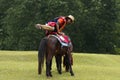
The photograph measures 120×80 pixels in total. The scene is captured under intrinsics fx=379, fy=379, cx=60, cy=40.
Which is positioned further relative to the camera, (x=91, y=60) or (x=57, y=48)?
(x=91, y=60)

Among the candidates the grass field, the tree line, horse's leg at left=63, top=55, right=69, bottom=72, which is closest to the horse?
the grass field

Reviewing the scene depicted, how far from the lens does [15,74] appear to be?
43.2 feet

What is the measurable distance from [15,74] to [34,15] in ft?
98.5

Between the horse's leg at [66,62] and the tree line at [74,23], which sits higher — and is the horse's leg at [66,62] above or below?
above

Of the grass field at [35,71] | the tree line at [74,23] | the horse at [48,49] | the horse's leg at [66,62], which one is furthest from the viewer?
the tree line at [74,23]

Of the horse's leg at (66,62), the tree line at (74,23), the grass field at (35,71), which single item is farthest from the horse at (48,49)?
the tree line at (74,23)

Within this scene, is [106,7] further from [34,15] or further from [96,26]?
[34,15]

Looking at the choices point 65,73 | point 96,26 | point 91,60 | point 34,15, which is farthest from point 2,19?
point 65,73

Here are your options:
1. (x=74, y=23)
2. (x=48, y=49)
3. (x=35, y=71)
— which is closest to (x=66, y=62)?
(x=35, y=71)

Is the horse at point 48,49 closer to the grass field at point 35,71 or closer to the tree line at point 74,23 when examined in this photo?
the grass field at point 35,71

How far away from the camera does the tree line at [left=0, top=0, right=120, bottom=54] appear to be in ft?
134

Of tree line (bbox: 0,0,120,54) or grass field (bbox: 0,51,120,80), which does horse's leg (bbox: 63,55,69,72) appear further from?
tree line (bbox: 0,0,120,54)

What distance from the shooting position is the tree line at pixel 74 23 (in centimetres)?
4097

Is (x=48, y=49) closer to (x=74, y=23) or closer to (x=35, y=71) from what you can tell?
(x=35, y=71)
